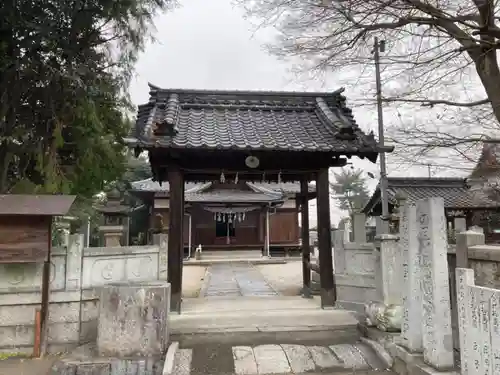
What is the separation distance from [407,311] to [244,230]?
21472mm

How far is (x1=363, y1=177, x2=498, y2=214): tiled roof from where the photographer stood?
2361 centimetres

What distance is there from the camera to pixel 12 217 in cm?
572

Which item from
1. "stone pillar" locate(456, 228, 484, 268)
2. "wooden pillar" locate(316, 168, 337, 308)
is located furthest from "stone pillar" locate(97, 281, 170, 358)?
"stone pillar" locate(456, 228, 484, 268)

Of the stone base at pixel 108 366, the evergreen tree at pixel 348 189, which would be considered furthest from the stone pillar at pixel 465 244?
the evergreen tree at pixel 348 189

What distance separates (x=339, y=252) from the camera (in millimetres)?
7734

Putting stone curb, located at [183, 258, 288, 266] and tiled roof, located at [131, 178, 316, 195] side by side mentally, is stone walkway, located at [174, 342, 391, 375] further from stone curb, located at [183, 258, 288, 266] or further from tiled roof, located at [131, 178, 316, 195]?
tiled roof, located at [131, 178, 316, 195]

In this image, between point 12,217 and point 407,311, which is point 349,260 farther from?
point 12,217

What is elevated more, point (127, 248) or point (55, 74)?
point (55, 74)

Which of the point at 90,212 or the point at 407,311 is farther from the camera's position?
the point at 90,212

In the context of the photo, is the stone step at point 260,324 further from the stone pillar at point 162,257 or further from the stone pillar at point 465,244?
the stone pillar at point 465,244

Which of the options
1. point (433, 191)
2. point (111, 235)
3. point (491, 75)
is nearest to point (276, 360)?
point (111, 235)

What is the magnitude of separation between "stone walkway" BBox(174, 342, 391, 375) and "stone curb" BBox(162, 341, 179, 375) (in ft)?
A: 0.21

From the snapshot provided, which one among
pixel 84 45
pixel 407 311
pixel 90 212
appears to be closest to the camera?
pixel 407 311

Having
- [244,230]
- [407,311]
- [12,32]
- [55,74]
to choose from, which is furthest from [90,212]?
[244,230]
